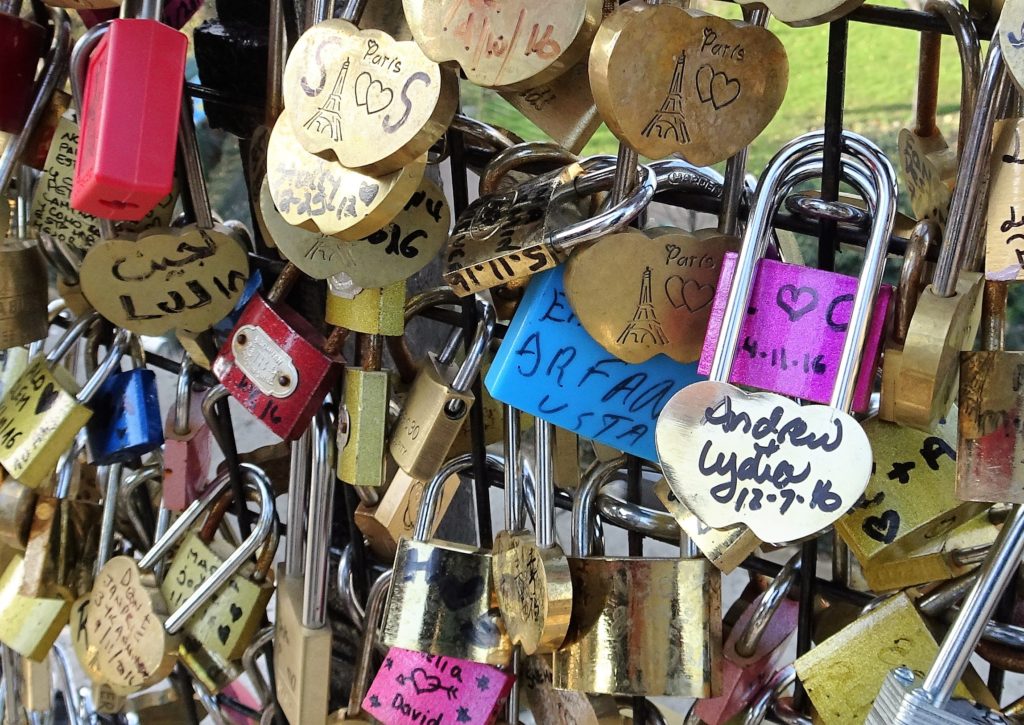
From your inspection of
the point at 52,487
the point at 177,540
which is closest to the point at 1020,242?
the point at 177,540

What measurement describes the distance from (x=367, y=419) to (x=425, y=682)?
0.17 metres

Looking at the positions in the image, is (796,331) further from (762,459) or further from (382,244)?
(382,244)

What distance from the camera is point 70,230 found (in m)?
0.75

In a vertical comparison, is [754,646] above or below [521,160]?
below

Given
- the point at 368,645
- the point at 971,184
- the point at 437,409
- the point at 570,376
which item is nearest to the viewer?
the point at 971,184

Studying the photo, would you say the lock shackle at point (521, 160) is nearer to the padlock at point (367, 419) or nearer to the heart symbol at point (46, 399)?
the padlock at point (367, 419)

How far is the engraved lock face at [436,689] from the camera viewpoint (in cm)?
65

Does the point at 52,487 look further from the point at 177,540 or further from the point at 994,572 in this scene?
the point at 994,572

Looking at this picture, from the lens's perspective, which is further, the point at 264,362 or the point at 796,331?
the point at 264,362

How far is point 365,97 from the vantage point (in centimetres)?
49

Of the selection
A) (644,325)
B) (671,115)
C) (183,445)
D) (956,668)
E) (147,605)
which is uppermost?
(671,115)

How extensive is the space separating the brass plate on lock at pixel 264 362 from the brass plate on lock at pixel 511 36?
276mm

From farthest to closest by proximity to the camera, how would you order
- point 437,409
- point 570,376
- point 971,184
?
point 437,409
point 570,376
point 971,184

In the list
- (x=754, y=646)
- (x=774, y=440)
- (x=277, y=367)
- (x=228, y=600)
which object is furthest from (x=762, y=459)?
(x=228, y=600)
